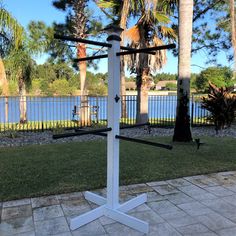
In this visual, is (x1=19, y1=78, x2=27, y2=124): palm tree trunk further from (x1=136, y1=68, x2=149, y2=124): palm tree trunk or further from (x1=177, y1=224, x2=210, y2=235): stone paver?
(x1=177, y1=224, x2=210, y2=235): stone paver

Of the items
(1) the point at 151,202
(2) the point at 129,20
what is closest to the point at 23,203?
(1) the point at 151,202

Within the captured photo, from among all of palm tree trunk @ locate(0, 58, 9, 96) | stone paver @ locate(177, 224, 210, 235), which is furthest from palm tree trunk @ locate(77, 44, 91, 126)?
stone paver @ locate(177, 224, 210, 235)

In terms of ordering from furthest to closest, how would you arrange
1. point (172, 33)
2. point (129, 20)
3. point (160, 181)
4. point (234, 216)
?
point (129, 20) < point (172, 33) < point (160, 181) < point (234, 216)

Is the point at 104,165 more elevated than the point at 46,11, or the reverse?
the point at 46,11

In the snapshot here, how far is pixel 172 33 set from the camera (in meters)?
8.49

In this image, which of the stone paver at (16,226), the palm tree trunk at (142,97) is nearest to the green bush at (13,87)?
the palm tree trunk at (142,97)

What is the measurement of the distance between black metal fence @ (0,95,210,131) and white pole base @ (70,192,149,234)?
21.9 feet

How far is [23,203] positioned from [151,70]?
6.88 m

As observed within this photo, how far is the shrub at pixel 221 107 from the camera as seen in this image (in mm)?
8562

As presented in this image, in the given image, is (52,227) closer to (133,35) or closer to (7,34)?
(133,35)

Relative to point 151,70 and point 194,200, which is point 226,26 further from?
point 194,200

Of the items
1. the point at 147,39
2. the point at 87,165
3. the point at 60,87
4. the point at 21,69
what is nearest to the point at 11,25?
the point at 21,69

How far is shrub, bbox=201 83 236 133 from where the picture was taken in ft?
28.1

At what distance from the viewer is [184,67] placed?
6.12 meters
